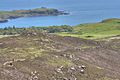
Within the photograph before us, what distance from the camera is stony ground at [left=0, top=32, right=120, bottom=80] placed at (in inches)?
728

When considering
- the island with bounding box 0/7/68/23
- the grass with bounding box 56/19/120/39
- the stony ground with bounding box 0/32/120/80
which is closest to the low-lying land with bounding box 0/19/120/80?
the stony ground with bounding box 0/32/120/80

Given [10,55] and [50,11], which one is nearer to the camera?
[10,55]

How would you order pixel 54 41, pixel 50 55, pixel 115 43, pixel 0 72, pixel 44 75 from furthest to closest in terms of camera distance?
pixel 115 43
pixel 54 41
pixel 50 55
pixel 44 75
pixel 0 72

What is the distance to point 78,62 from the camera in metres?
22.0

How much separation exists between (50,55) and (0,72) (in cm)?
543

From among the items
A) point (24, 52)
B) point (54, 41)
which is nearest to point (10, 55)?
point (24, 52)

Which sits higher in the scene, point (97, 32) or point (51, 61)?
point (51, 61)

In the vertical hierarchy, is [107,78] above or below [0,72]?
below

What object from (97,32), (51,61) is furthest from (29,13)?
(51,61)

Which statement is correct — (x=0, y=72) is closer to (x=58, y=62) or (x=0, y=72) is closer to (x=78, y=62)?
(x=58, y=62)

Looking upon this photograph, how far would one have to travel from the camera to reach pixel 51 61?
69.0 ft

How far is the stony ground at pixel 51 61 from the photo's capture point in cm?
1850

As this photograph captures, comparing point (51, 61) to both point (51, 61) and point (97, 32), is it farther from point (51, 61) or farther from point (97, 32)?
point (97, 32)

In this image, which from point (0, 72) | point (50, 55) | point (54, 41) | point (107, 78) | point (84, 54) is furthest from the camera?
point (54, 41)
